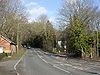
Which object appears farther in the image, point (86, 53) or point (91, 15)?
point (91, 15)

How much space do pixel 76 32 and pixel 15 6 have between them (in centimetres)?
1736

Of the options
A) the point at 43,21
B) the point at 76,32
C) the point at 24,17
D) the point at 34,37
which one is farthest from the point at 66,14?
the point at 34,37

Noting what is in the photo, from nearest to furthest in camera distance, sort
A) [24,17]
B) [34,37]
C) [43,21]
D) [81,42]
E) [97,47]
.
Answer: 1. [97,47]
2. [81,42]
3. [24,17]
4. [43,21]
5. [34,37]

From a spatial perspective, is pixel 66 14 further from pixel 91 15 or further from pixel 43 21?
pixel 43 21

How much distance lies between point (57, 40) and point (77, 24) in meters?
46.0

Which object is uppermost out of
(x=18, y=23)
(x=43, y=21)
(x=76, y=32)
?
(x=43, y=21)

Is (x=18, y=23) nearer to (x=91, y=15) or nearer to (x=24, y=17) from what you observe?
(x=24, y=17)

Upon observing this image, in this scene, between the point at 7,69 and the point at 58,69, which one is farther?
the point at 7,69

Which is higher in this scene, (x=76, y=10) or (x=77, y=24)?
(x=76, y=10)

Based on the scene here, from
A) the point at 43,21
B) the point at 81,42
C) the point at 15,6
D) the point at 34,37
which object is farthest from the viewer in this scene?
the point at 34,37

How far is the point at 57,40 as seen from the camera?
82062 millimetres

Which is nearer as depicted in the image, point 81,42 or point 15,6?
point 81,42

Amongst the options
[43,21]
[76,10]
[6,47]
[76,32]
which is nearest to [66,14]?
[76,10]

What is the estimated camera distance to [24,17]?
1999 inches
